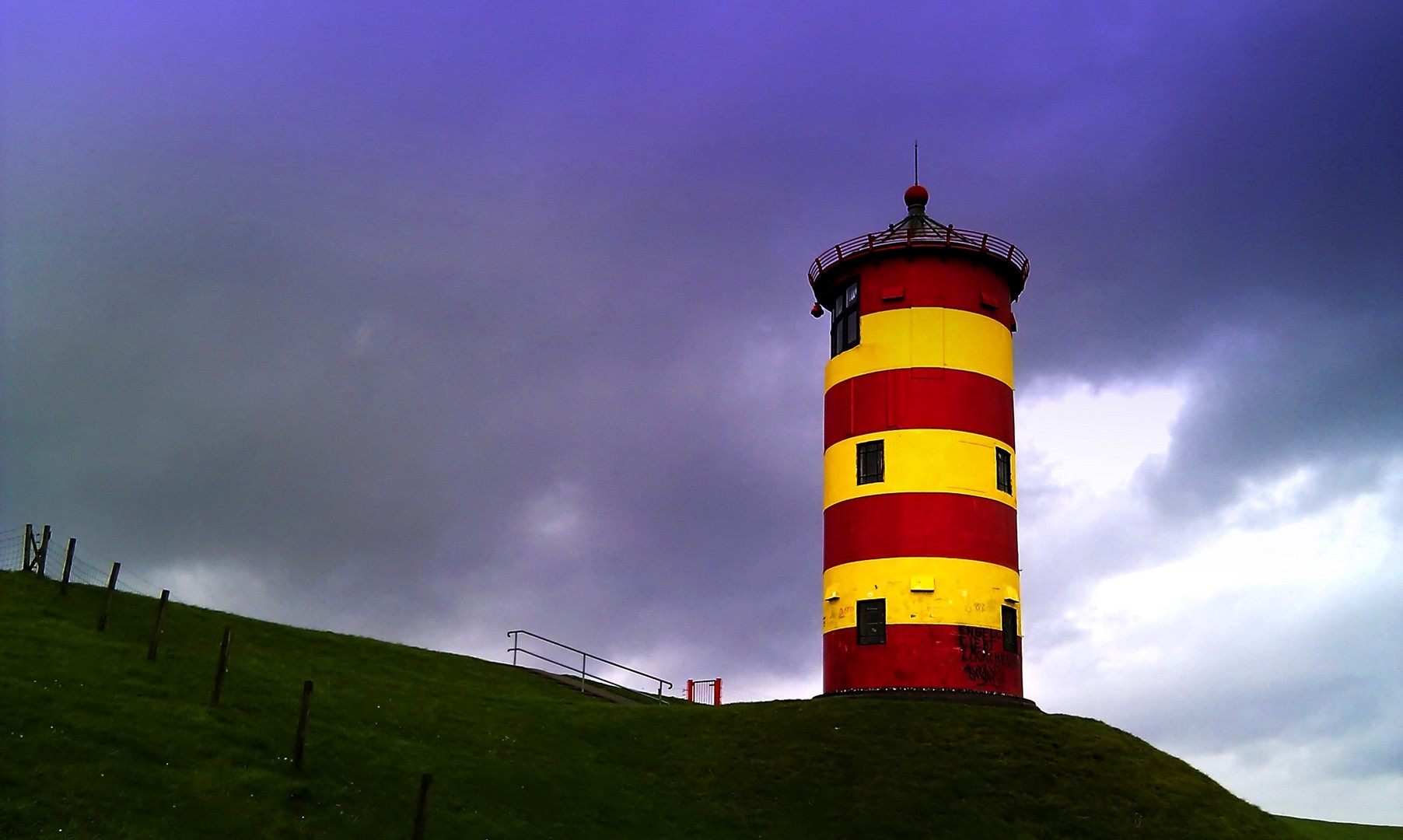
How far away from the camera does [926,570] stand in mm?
37250

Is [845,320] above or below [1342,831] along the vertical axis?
above

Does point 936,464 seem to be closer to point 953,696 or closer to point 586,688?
point 953,696

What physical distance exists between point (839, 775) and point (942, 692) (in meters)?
6.79

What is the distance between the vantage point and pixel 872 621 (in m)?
37.7

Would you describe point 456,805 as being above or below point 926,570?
below

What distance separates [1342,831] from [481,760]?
2598 centimetres

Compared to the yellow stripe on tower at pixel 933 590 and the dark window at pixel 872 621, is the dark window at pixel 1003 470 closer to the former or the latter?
the yellow stripe on tower at pixel 933 590

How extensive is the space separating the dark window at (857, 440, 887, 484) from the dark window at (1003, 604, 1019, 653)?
18.3ft

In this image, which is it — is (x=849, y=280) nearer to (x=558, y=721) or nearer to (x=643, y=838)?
(x=558, y=721)

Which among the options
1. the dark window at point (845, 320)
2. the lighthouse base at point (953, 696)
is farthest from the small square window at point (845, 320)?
the lighthouse base at point (953, 696)

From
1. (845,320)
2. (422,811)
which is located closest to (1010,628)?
(845,320)

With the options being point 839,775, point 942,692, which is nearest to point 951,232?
point 942,692

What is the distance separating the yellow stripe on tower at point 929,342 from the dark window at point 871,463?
2513 millimetres

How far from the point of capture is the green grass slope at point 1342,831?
34938 mm
